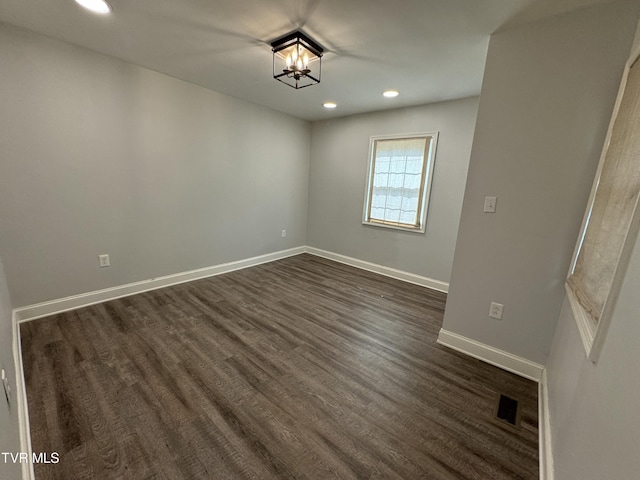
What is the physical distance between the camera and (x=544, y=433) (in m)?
1.38

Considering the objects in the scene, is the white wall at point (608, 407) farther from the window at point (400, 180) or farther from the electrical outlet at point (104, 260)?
the electrical outlet at point (104, 260)

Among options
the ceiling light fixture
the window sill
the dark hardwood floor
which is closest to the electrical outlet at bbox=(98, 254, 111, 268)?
the dark hardwood floor

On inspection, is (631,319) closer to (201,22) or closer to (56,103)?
(201,22)

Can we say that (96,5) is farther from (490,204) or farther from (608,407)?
(608,407)

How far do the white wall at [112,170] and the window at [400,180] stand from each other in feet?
5.64

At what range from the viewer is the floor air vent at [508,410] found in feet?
5.02

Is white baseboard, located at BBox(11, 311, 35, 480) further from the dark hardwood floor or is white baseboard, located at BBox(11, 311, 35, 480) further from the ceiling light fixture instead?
the ceiling light fixture

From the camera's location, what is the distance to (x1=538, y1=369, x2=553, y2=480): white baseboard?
3.95 ft

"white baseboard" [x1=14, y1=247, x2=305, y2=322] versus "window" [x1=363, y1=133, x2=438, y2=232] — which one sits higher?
"window" [x1=363, y1=133, x2=438, y2=232]

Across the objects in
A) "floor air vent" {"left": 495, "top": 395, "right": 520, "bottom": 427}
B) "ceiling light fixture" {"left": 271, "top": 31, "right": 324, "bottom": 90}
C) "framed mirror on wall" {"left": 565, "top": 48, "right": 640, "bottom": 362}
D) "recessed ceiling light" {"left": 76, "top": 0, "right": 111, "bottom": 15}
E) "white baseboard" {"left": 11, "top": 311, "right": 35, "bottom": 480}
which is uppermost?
"recessed ceiling light" {"left": 76, "top": 0, "right": 111, "bottom": 15}

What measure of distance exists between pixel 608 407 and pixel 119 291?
12.0 ft

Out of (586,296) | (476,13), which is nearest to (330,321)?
(586,296)

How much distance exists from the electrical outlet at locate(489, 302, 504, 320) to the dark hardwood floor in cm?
39

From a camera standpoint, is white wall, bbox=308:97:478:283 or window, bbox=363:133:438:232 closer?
white wall, bbox=308:97:478:283
